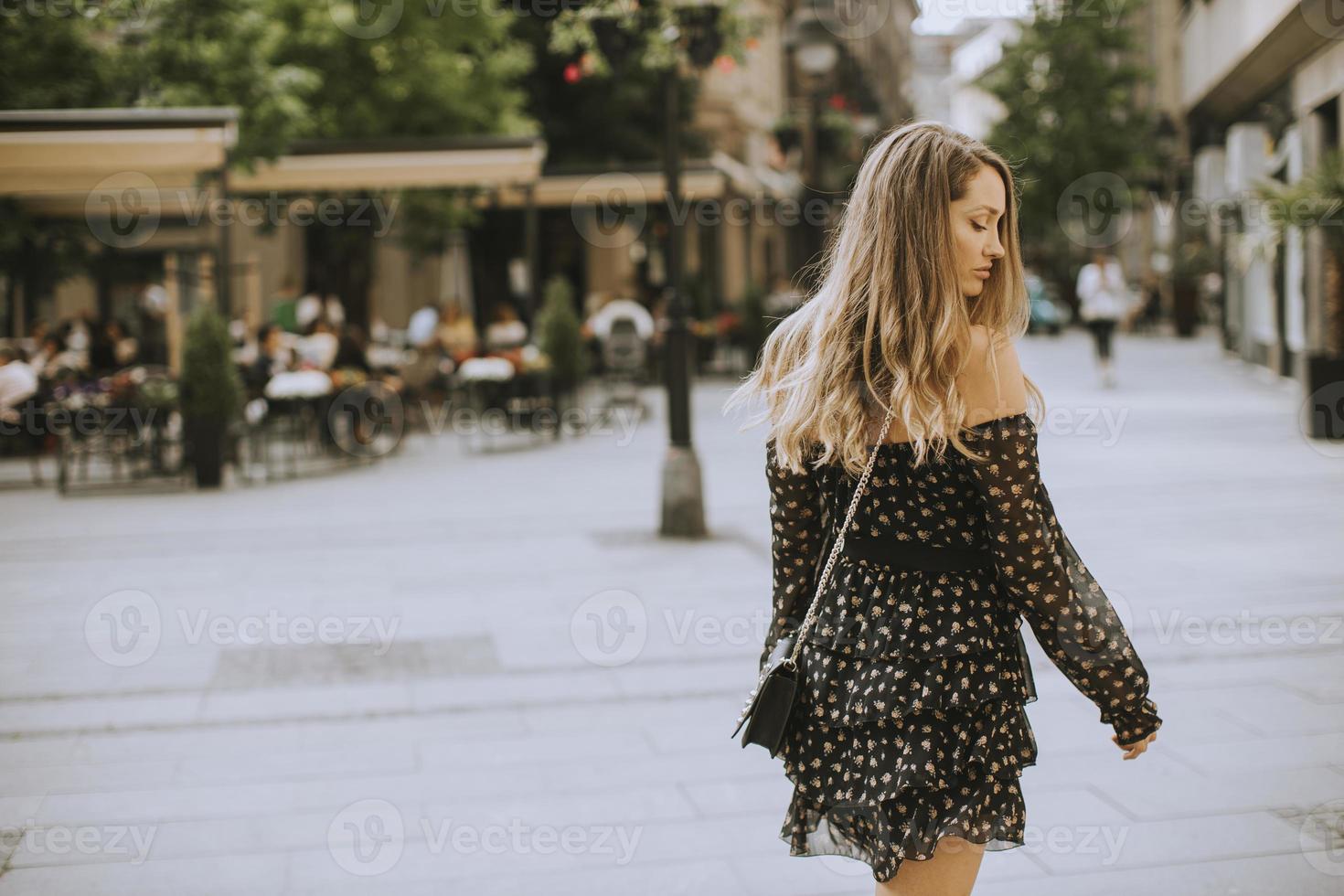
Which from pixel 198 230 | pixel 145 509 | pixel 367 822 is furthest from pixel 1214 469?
pixel 198 230

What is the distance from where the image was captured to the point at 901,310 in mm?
2613

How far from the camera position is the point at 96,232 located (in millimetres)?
22156

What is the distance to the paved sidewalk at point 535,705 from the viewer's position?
444cm

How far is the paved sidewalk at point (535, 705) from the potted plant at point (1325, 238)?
83.5 inches

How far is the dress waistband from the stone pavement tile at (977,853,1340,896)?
1.78 m

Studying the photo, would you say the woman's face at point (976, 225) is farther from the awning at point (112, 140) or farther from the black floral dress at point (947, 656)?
the awning at point (112, 140)

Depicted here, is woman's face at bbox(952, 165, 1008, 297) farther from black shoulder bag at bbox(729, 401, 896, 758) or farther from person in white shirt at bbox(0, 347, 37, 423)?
person in white shirt at bbox(0, 347, 37, 423)

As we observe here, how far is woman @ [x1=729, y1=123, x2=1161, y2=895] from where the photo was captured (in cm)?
259

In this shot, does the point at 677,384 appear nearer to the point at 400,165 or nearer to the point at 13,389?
the point at 13,389

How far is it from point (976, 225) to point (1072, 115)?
4650cm

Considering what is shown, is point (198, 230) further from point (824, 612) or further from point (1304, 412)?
point (824, 612)

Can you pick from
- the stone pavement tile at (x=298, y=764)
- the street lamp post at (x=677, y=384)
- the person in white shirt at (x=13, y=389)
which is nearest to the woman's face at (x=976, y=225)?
the stone pavement tile at (x=298, y=764)

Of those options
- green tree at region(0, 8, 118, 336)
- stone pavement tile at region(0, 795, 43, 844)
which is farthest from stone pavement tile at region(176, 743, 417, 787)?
green tree at region(0, 8, 118, 336)

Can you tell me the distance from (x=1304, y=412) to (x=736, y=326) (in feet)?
46.8
